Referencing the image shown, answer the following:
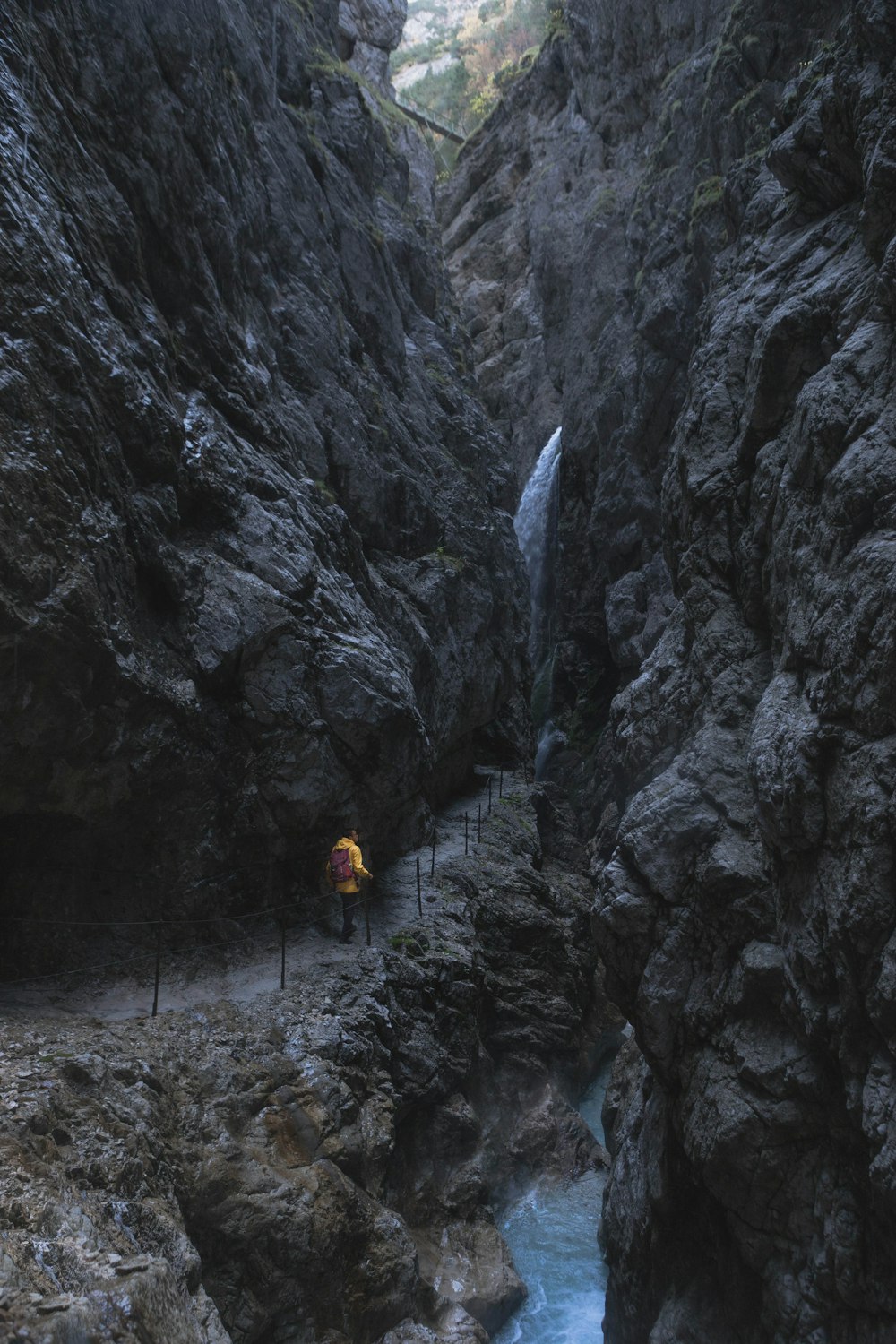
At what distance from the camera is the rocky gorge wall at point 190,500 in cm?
988

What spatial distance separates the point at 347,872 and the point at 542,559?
25329mm

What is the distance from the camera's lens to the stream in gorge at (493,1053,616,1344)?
12.1 metres

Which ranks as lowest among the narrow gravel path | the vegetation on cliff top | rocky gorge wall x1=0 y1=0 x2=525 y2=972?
the narrow gravel path

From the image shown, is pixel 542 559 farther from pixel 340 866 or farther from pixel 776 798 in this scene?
pixel 776 798

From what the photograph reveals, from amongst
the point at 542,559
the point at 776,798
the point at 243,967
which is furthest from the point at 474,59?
the point at 776,798

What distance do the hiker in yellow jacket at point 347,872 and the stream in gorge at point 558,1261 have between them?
5.38m

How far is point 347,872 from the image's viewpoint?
13492mm

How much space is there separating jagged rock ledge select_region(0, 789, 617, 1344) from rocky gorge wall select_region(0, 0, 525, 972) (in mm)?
2477

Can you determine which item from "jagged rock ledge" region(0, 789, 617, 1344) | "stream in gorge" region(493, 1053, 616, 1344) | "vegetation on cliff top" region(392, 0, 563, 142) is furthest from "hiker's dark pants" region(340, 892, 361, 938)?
"vegetation on cliff top" region(392, 0, 563, 142)

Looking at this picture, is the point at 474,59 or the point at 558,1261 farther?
the point at 474,59

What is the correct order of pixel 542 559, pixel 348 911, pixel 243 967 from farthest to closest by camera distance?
pixel 542 559, pixel 348 911, pixel 243 967

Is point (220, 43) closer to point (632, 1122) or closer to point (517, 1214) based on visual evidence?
point (632, 1122)

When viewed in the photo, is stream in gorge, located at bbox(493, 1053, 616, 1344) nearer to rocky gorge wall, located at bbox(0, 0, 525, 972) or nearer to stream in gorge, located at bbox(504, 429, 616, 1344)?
stream in gorge, located at bbox(504, 429, 616, 1344)

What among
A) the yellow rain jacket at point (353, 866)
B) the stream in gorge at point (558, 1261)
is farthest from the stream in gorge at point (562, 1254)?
the yellow rain jacket at point (353, 866)
